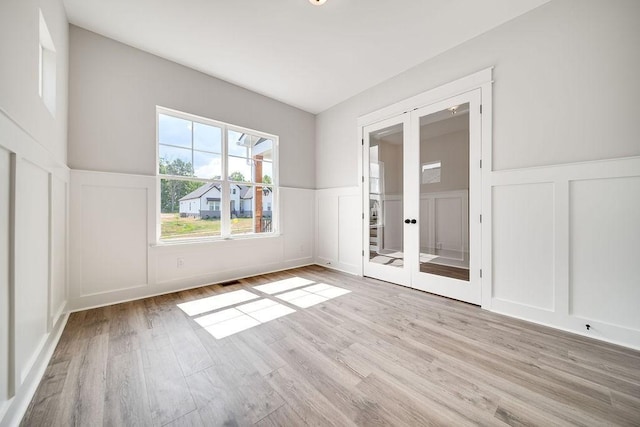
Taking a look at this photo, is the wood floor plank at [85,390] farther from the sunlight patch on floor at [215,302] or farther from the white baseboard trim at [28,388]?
the sunlight patch on floor at [215,302]

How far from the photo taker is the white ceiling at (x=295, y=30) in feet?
7.18

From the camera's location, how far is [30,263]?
1373 mm

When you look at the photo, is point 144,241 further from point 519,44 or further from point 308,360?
point 519,44

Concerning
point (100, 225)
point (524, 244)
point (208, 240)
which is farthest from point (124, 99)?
point (524, 244)

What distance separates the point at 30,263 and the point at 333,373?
1.92m

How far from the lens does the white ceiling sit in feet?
7.18

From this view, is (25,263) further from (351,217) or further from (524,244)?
(524,244)

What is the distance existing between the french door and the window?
68.0 inches

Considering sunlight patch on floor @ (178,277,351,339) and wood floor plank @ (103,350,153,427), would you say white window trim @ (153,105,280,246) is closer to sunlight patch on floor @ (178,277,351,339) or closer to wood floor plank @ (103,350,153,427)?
sunlight patch on floor @ (178,277,351,339)

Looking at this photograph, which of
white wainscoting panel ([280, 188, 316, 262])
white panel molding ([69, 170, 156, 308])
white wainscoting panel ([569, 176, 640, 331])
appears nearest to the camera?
white wainscoting panel ([569, 176, 640, 331])

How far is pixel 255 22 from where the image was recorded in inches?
93.3

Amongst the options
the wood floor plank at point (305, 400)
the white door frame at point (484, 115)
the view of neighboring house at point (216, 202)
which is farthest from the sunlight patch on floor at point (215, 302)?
the white door frame at point (484, 115)

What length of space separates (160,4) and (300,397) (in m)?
3.35

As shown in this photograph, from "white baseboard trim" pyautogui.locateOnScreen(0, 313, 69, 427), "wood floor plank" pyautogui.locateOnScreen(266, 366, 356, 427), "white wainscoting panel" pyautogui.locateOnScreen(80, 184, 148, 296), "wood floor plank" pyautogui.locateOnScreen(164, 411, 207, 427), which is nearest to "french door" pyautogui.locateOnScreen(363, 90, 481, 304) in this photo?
"wood floor plank" pyautogui.locateOnScreen(266, 366, 356, 427)
